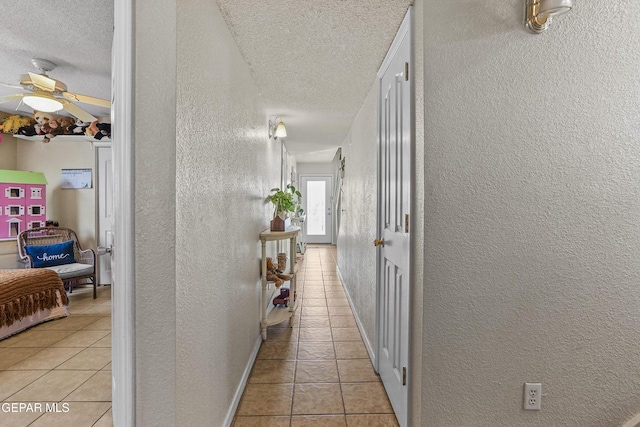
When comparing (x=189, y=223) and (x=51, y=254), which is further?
(x=51, y=254)

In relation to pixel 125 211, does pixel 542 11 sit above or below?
above

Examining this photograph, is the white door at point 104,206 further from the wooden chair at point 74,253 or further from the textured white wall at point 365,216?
the textured white wall at point 365,216

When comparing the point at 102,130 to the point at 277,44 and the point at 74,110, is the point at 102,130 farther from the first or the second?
the point at 277,44

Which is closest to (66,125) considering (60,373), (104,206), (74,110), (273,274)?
(104,206)

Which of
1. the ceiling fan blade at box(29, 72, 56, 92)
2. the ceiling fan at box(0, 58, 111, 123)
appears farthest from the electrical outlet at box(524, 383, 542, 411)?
Result: the ceiling fan blade at box(29, 72, 56, 92)

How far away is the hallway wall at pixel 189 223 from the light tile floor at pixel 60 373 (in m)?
0.97

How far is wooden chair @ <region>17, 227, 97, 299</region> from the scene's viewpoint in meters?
3.57

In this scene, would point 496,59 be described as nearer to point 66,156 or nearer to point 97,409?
point 97,409

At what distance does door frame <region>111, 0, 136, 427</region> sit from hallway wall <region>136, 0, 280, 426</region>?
3cm

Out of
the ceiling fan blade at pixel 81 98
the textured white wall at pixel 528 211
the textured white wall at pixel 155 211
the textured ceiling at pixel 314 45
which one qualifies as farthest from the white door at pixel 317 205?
the textured white wall at pixel 155 211

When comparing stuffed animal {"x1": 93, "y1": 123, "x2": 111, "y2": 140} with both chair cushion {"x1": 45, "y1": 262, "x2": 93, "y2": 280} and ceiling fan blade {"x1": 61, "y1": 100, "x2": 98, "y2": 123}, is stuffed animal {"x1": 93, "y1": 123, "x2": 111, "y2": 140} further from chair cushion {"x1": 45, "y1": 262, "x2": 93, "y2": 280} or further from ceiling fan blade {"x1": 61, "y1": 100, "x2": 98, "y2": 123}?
chair cushion {"x1": 45, "y1": 262, "x2": 93, "y2": 280}

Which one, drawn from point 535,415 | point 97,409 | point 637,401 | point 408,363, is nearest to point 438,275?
point 408,363

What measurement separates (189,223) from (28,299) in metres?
2.87

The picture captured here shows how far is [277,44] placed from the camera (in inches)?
73.0
